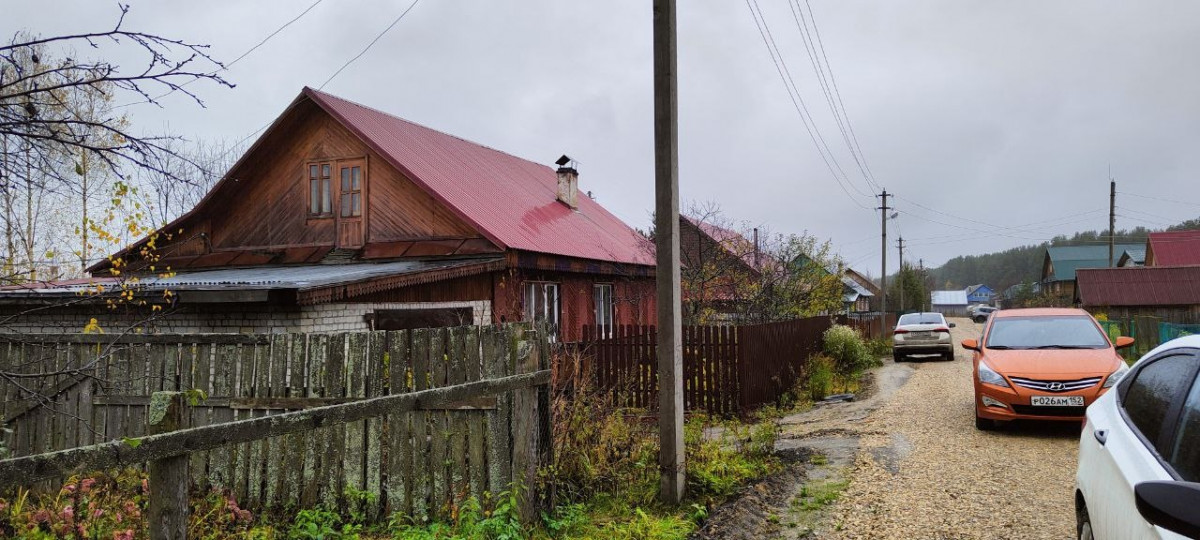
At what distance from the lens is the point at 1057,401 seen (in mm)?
8398

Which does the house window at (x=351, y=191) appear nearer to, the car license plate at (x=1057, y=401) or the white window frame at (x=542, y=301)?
the white window frame at (x=542, y=301)

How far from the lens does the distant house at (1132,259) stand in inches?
2315

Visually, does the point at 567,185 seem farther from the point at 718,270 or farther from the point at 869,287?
the point at 869,287

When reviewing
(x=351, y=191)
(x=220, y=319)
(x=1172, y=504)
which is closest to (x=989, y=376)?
(x=1172, y=504)

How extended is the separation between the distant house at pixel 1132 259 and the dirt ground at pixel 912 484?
5628 centimetres

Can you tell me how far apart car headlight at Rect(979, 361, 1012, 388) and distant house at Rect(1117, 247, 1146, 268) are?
5589cm

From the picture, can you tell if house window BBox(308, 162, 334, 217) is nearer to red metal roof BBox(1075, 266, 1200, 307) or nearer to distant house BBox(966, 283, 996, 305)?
red metal roof BBox(1075, 266, 1200, 307)

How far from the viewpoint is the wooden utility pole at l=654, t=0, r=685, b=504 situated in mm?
5785

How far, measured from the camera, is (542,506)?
530 centimetres

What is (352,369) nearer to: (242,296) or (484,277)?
(242,296)

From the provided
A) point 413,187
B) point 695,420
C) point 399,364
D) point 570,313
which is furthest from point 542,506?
point 570,313

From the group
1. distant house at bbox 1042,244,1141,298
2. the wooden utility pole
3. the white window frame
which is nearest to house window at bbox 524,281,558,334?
the white window frame

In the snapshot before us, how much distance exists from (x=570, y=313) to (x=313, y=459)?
11590 millimetres

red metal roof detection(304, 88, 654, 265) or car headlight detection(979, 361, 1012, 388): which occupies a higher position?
red metal roof detection(304, 88, 654, 265)
